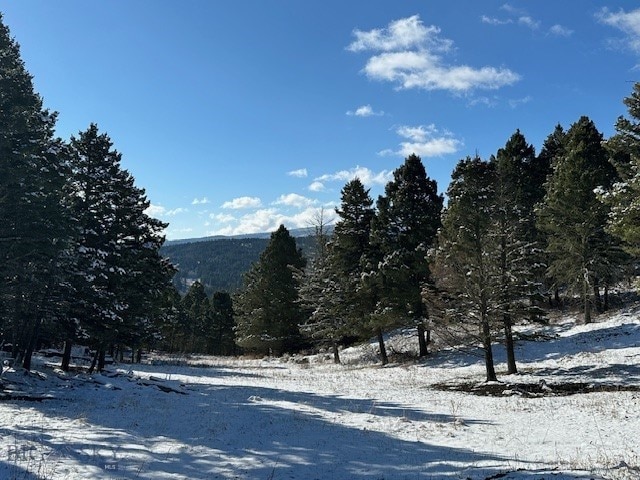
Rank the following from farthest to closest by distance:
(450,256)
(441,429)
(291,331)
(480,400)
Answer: (291,331) → (450,256) → (480,400) → (441,429)

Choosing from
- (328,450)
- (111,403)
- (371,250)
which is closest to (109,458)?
(328,450)

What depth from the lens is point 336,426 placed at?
1385 centimetres

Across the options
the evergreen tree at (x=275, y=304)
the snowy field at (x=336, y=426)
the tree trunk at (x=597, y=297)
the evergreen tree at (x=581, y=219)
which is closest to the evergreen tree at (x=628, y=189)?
the snowy field at (x=336, y=426)

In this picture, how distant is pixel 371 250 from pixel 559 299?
18877 mm

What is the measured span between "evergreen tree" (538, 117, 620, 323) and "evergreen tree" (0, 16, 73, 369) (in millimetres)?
29340

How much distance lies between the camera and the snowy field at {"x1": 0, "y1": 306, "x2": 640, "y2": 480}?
30.3 ft

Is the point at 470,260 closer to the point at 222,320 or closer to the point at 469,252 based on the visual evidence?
the point at 469,252

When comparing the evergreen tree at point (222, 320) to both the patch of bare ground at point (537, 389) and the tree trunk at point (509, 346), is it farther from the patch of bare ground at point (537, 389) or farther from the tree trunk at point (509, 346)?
the patch of bare ground at point (537, 389)

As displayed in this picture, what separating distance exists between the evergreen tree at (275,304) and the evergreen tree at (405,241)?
50.2 feet

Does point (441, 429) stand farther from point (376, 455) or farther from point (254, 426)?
point (254, 426)

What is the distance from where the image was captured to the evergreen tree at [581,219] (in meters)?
30.8

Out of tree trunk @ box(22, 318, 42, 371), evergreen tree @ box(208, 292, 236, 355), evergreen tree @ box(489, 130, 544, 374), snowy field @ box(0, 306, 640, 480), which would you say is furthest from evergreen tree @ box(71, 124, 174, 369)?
evergreen tree @ box(208, 292, 236, 355)

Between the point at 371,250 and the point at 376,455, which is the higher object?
the point at 371,250

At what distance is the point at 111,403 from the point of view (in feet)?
53.9
